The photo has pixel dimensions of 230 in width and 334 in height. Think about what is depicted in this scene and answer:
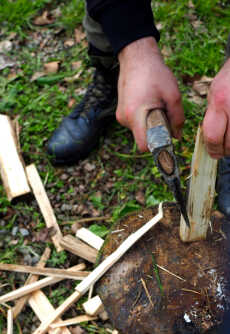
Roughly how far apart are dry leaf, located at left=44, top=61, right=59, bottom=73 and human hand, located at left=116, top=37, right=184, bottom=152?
1902 millimetres

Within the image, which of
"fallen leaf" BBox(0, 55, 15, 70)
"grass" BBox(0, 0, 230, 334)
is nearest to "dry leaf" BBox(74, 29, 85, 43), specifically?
"grass" BBox(0, 0, 230, 334)

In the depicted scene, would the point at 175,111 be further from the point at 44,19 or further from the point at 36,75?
the point at 44,19

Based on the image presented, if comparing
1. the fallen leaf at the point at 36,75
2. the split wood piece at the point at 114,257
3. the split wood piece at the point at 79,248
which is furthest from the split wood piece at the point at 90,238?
the fallen leaf at the point at 36,75

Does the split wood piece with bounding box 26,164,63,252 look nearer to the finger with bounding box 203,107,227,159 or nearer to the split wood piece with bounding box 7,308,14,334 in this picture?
the split wood piece with bounding box 7,308,14,334

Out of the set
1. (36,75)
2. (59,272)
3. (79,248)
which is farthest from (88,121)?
(59,272)

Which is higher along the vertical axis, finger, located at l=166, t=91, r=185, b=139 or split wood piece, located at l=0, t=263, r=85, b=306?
finger, located at l=166, t=91, r=185, b=139

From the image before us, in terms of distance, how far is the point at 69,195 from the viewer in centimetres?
249

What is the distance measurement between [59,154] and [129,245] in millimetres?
1110

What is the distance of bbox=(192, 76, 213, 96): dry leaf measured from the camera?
2.88 meters

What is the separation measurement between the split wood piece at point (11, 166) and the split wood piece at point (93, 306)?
0.88m

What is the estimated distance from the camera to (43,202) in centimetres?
239

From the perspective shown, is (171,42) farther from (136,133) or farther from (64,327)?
(64,327)

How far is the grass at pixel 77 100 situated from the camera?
2402 millimetres

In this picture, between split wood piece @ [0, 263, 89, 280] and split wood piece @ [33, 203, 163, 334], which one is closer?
split wood piece @ [33, 203, 163, 334]
